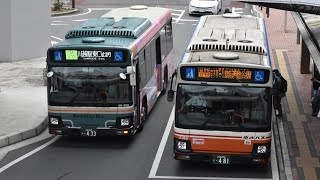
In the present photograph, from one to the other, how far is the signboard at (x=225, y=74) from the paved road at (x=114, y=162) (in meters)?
2.15

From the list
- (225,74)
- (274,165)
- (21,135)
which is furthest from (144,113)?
(225,74)

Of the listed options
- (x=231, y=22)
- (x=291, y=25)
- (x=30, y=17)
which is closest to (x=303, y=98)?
(x=231, y=22)

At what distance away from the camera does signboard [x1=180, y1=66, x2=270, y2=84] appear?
43.0ft

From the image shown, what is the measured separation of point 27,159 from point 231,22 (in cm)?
693

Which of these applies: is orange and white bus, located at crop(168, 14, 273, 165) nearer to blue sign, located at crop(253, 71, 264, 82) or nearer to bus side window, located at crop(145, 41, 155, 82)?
blue sign, located at crop(253, 71, 264, 82)

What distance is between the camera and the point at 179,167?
1442cm

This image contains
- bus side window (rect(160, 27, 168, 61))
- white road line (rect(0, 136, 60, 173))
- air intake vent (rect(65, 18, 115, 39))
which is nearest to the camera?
white road line (rect(0, 136, 60, 173))

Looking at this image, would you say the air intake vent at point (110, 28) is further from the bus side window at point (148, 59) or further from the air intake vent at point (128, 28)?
the bus side window at point (148, 59)

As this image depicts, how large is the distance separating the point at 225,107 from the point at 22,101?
9.11 metres

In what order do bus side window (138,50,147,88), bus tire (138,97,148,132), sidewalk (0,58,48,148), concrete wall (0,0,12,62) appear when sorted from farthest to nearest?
1. concrete wall (0,0,12,62)
2. bus tire (138,97,148,132)
3. sidewalk (0,58,48,148)
4. bus side window (138,50,147,88)

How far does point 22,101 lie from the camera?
20.3m

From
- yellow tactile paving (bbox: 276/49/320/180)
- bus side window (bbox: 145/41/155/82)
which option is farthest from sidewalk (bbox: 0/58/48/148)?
yellow tactile paving (bbox: 276/49/320/180)

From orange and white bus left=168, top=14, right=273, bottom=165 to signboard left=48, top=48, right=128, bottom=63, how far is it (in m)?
2.33

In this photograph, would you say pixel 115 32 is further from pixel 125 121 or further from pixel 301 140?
pixel 301 140
